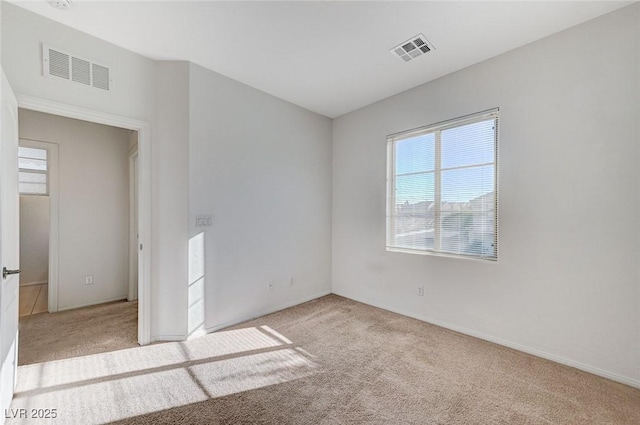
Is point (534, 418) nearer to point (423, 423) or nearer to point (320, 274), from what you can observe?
point (423, 423)

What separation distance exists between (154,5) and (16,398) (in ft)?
10.0

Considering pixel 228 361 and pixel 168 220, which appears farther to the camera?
pixel 168 220

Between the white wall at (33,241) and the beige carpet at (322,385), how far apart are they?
12.4 ft

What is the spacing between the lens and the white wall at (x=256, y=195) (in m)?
3.01

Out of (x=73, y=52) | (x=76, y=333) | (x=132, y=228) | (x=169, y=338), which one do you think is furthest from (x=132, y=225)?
(x=73, y=52)

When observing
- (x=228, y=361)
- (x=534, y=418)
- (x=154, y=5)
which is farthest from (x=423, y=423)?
(x=154, y=5)

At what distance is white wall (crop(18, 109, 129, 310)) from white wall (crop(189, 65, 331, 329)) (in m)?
2.09

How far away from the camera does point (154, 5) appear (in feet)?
6.89

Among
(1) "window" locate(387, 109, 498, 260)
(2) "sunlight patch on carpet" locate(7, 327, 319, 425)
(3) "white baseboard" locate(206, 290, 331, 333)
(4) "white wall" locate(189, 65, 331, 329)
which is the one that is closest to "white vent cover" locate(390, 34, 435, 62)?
(1) "window" locate(387, 109, 498, 260)

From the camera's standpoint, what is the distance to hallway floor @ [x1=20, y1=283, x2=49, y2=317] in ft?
11.7

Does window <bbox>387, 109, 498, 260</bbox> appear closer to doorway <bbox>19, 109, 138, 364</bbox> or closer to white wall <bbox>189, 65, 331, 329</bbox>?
white wall <bbox>189, 65, 331, 329</bbox>

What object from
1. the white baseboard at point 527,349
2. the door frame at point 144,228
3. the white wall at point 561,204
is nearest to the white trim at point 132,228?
the door frame at point 144,228

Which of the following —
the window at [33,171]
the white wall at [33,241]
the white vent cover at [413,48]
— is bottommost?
the white wall at [33,241]

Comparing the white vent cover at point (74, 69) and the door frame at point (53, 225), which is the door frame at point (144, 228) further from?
the door frame at point (53, 225)
